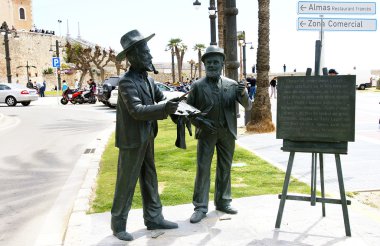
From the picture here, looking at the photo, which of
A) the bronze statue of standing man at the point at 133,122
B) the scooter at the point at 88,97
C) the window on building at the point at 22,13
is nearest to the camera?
the bronze statue of standing man at the point at 133,122

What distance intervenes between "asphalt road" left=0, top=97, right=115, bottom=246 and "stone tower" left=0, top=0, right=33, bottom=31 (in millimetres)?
72249

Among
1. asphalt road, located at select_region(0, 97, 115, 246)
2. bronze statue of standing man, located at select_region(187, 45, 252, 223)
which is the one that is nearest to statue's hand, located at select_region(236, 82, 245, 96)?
bronze statue of standing man, located at select_region(187, 45, 252, 223)

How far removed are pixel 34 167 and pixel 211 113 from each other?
16.7 feet

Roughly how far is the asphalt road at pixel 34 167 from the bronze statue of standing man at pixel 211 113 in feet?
6.47

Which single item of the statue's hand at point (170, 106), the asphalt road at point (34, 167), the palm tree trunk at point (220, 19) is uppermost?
the palm tree trunk at point (220, 19)

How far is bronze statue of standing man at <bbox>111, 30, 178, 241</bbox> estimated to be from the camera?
161 inches

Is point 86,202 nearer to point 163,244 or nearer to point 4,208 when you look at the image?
point 4,208

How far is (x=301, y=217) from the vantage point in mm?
4938

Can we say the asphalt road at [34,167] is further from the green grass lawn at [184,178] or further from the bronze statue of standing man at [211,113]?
the bronze statue of standing man at [211,113]

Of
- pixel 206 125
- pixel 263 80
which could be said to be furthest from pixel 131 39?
pixel 263 80

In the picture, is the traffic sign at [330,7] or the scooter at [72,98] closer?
the traffic sign at [330,7]

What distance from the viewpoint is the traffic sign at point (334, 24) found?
21.9 ft

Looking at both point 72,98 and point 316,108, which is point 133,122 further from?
point 72,98

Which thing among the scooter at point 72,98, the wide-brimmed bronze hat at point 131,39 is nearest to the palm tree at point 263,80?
the wide-brimmed bronze hat at point 131,39
